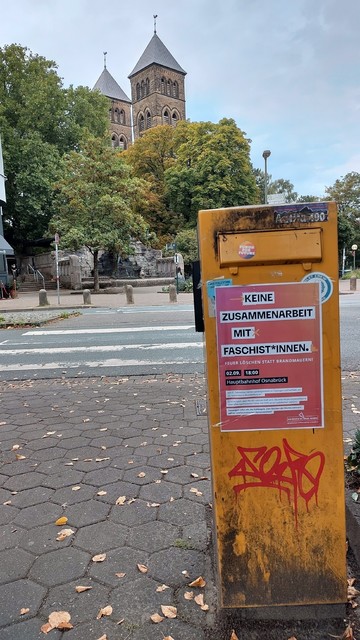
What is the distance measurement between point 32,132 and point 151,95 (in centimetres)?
4443

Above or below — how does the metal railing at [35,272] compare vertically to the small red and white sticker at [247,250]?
above

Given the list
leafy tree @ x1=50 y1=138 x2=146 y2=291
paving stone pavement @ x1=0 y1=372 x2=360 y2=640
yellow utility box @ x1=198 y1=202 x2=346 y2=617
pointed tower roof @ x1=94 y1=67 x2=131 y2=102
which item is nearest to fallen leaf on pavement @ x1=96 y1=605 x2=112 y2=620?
paving stone pavement @ x1=0 y1=372 x2=360 y2=640

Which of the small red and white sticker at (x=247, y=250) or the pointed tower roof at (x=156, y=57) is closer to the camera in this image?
the small red and white sticker at (x=247, y=250)

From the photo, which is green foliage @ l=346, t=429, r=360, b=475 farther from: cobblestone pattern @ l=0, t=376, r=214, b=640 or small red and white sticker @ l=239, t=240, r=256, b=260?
small red and white sticker @ l=239, t=240, r=256, b=260

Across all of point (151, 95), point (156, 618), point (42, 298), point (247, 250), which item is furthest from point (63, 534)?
point (151, 95)

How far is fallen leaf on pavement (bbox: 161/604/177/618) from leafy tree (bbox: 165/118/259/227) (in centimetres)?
3948

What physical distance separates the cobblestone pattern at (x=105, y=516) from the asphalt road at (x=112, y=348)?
7.46 feet

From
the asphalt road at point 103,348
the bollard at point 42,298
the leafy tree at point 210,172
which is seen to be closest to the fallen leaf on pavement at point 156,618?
the asphalt road at point 103,348

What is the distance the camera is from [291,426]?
1.94 metres

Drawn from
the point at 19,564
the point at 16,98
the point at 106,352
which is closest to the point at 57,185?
the point at 16,98

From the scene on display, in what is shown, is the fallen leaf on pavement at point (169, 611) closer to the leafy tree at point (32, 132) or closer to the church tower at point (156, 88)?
the leafy tree at point (32, 132)

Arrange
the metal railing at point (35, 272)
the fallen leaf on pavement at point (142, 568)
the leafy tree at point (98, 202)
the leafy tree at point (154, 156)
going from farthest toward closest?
the leafy tree at point (154, 156) → the metal railing at point (35, 272) → the leafy tree at point (98, 202) → the fallen leaf on pavement at point (142, 568)

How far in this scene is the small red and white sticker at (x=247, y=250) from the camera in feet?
6.03

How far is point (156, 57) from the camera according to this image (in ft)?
241
